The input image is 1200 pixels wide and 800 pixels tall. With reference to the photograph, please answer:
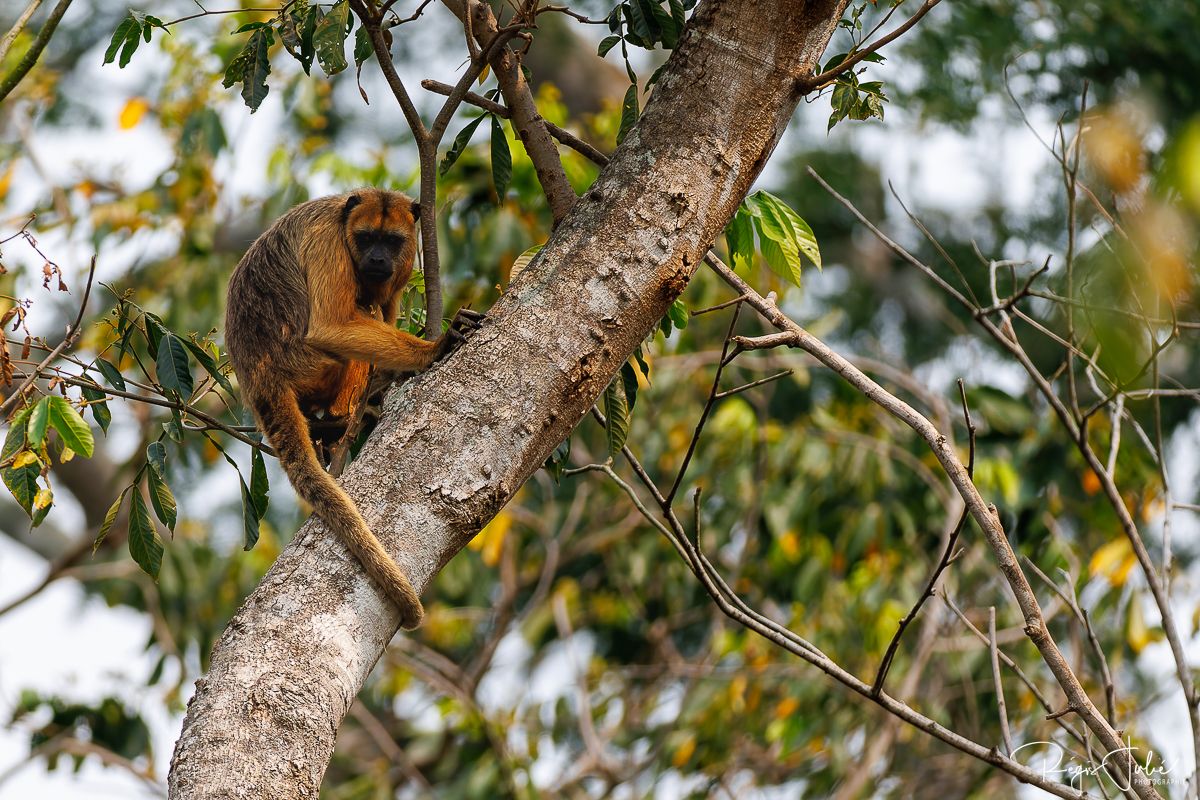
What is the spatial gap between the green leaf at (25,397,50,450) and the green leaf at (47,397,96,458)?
16 millimetres

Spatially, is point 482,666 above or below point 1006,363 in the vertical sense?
below

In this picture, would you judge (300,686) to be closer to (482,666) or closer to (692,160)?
(692,160)

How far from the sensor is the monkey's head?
15.7 ft

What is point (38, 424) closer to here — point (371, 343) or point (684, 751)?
point (371, 343)

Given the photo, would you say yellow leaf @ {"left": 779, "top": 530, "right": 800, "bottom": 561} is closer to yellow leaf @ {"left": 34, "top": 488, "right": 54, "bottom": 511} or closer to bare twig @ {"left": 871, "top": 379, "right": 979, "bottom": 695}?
bare twig @ {"left": 871, "top": 379, "right": 979, "bottom": 695}

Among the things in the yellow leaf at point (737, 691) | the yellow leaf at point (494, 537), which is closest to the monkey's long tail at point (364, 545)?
the yellow leaf at point (494, 537)

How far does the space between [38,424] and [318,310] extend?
1.77 metres

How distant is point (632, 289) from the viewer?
8.84 ft

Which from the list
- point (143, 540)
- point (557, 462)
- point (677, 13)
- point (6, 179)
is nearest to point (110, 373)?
point (143, 540)

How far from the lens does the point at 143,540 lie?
329 cm

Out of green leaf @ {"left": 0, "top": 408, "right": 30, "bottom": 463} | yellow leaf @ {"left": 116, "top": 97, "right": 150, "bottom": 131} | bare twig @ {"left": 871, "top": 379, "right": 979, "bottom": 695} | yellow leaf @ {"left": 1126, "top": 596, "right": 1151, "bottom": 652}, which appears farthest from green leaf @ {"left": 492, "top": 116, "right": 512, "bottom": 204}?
yellow leaf @ {"left": 116, "top": 97, "right": 150, "bottom": 131}

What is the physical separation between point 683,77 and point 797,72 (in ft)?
0.91

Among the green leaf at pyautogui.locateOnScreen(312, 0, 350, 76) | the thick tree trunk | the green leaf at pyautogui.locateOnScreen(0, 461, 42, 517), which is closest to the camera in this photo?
the thick tree trunk

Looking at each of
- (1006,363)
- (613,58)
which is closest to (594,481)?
(1006,363)
